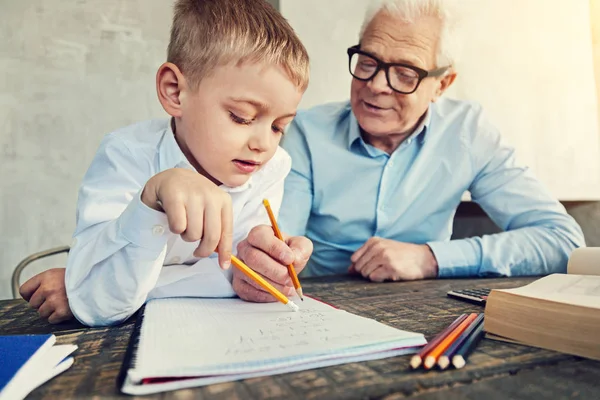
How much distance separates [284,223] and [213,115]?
2.32 ft

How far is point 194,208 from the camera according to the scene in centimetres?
61

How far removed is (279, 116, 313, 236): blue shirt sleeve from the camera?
60.9 inches

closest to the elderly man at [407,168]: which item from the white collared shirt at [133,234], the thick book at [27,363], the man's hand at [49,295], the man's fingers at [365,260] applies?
the man's fingers at [365,260]

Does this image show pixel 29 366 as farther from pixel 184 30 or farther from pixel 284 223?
pixel 284 223

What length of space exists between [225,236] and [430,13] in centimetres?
127

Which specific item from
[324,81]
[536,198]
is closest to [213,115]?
[536,198]

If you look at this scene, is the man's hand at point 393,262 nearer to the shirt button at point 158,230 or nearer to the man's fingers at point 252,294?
the man's fingers at point 252,294

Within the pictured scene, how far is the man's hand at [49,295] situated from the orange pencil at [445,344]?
0.62m

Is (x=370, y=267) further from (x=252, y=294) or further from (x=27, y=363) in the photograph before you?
(x=27, y=363)

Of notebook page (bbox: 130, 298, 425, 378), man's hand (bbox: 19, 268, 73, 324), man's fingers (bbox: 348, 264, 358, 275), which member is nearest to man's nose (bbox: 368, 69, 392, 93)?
man's fingers (bbox: 348, 264, 358, 275)

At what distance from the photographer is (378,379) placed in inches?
16.8

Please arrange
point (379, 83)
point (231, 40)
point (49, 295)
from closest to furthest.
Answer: point (49, 295), point (231, 40), point (379, 83)

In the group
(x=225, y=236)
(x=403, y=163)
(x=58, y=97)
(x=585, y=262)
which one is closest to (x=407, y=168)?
(x=403, y=163)

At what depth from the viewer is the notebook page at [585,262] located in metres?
0.97
